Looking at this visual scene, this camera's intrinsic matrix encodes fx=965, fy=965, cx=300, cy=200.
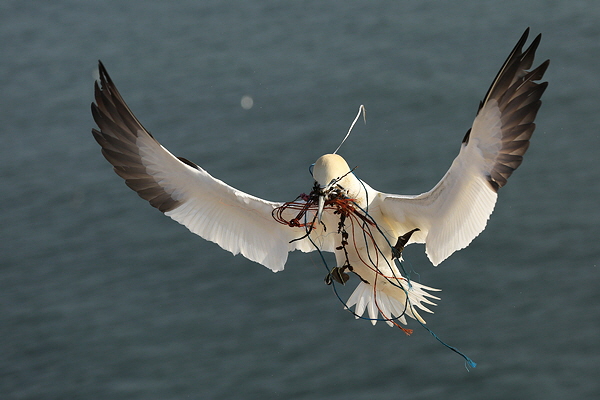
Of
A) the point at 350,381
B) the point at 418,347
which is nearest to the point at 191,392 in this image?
the point at 350,381

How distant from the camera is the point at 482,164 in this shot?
405cm

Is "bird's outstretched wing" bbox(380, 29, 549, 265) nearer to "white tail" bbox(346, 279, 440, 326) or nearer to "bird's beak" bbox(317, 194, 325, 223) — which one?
"white tail" bbox(346, 279, 440, 326)

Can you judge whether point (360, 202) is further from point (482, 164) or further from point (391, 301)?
point (391, 301)

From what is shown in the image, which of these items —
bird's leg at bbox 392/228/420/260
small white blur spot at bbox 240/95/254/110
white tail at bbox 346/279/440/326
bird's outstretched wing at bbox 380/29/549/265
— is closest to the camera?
bird's outstretched wing at bbox 380/29/549/265

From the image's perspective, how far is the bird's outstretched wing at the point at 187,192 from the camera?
453 centimetres

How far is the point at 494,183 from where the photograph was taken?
405cm

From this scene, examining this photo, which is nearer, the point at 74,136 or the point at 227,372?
the point at 227,372

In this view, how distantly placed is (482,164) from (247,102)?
12.4ft

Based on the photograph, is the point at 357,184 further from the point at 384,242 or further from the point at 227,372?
the point at 227,372

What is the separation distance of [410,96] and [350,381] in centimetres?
239

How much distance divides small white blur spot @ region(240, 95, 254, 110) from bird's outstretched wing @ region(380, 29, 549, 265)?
333 centimetres

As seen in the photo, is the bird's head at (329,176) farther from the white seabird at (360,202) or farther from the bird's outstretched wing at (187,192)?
the bird's outstretched wing at (187,192)

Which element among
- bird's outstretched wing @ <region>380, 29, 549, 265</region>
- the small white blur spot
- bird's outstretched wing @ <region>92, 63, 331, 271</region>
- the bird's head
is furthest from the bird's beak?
the small white blur spot

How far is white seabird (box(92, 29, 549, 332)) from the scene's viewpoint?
3.95m
